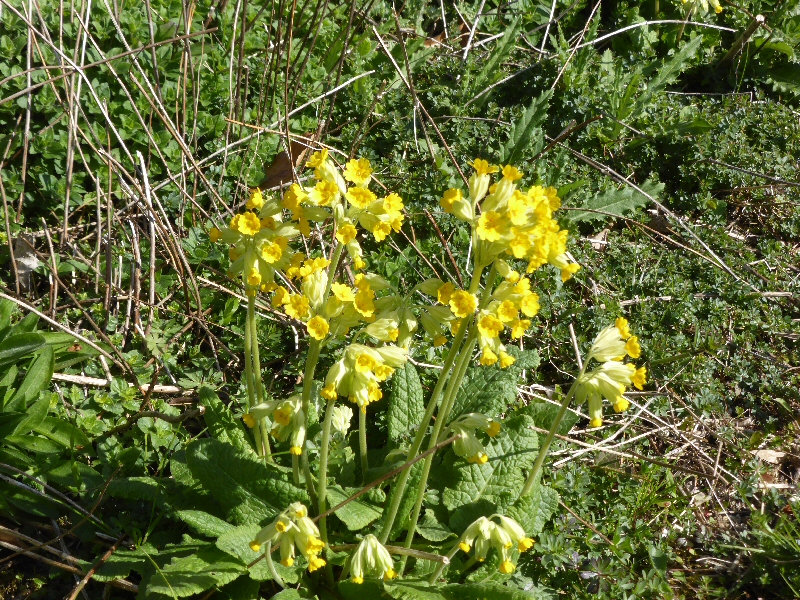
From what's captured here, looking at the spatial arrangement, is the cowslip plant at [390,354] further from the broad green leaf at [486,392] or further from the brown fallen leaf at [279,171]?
the brown fallen leaf at [279,171]

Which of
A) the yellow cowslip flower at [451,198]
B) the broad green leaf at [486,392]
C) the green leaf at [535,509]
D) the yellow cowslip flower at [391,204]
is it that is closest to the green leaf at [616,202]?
the broad green leaf at [486,392]

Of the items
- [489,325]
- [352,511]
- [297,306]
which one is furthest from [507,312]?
[352,511]

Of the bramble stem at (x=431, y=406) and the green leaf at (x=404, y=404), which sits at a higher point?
the bramble stem at (x=431, y=406)

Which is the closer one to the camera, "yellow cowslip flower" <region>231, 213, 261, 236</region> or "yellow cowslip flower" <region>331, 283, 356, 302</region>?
"yellow cowslip flower" <region>331, 283, 356, 302</region>

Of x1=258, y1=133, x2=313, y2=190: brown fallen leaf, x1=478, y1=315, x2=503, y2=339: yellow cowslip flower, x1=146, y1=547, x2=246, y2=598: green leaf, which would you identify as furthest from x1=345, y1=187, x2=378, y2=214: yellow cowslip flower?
x1=258, y1=133, x2=313, y2=190: brown fallen leaf

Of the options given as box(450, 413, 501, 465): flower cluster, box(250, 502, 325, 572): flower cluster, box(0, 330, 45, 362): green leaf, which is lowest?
box(0, 330, 45, 362): green leaf

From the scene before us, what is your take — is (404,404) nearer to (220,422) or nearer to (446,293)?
(220,422)

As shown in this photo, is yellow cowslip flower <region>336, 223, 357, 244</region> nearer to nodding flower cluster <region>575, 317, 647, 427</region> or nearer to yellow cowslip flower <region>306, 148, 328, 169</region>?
yellow cowslip flower <region>306, 148, 328, 169</region>
